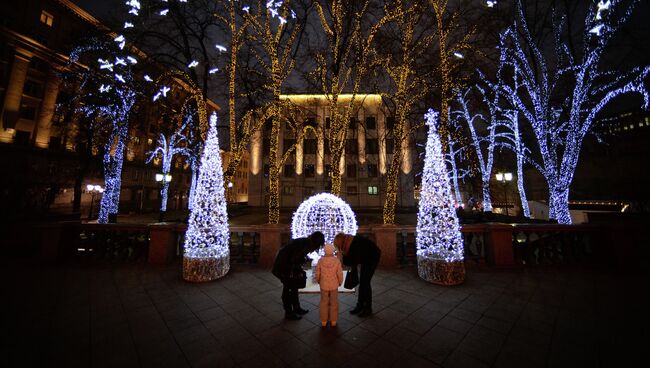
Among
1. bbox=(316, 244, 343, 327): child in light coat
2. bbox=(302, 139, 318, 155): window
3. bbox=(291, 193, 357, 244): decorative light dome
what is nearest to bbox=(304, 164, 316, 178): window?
bbox=(302, 139, 318, 155): window

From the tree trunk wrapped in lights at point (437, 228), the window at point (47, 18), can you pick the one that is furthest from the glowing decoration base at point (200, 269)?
the window at point (47, 18)

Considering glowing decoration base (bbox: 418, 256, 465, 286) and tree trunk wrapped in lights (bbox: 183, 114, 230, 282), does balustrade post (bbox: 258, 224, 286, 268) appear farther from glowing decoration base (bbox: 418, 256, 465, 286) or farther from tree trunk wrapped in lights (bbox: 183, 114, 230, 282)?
glowing decoration base (bbox: 418, 256, 465, 286)

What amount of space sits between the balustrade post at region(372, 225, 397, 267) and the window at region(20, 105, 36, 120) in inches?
1744

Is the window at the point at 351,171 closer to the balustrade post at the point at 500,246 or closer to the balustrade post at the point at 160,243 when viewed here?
the balustrade post at the point at 500,246

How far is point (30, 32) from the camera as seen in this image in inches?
1147

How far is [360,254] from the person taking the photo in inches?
182

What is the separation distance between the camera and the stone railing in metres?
7.48

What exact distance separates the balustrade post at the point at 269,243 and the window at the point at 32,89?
138 feet

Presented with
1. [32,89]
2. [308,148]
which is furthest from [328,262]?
[32,89]

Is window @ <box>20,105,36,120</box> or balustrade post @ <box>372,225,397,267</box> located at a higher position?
window @ <box>20,105,36,120</box>

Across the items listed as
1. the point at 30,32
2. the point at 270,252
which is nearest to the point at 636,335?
the point at 270,252

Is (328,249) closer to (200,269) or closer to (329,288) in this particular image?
(329,288)

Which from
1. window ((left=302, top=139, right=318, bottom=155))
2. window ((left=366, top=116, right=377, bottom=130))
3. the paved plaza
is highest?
window ((left=366, top=116, right=377, bottom=130))

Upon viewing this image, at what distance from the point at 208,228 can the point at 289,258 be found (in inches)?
140
